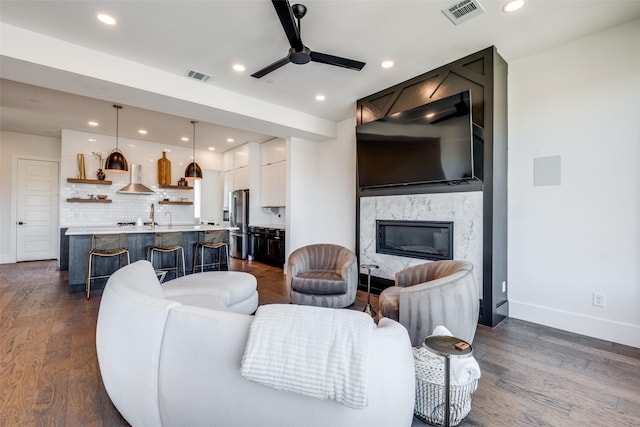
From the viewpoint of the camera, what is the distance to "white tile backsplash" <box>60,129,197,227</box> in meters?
6.30

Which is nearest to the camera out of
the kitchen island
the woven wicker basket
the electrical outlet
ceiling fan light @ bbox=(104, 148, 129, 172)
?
the woven wicker basket

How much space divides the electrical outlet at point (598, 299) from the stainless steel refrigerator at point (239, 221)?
6189mm

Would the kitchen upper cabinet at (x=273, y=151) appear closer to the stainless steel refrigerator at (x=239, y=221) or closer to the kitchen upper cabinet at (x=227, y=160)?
the stainless steel refrigerator at (x=239, y=221)

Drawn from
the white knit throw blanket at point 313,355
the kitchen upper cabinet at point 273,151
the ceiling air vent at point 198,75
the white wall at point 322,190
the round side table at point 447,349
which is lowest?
the round side table at point 447,349

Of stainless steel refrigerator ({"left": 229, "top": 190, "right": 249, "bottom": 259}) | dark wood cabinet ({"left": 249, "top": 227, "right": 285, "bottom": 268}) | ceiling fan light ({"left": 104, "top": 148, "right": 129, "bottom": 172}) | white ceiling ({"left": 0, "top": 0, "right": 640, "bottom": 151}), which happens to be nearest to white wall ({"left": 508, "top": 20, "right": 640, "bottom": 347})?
white ceiling ({"left": 0, "top": 0, "right": 640, "bottom": 151})

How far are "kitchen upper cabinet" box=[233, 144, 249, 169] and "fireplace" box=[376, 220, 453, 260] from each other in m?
4.26

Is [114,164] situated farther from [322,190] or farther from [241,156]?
[322,190]

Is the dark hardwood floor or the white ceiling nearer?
the dark hardwood floor

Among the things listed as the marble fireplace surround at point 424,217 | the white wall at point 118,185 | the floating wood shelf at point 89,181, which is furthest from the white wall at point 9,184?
the marble fireplace surround at point 424,217

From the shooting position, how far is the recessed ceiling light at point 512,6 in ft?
8.07

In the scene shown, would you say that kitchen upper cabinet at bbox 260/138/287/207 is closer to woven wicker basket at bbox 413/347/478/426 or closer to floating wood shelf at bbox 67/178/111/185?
floating wood shelf at bbox 67/178/111/185

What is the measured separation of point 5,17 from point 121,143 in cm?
464

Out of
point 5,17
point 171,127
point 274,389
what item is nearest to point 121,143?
point 171,127

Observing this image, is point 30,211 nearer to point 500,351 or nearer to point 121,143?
point 121,143
